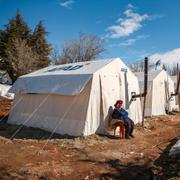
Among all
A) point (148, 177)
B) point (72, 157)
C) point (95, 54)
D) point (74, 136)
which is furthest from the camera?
point (95, 54)

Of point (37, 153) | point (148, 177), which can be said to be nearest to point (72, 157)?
point (37, 153)

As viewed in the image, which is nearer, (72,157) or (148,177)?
(148,177)

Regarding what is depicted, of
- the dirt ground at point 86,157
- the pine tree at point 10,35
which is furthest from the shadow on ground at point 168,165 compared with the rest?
the pine tree at point 10,35

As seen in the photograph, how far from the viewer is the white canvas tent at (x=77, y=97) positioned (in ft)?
28.8

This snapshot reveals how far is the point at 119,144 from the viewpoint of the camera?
26.3 feet

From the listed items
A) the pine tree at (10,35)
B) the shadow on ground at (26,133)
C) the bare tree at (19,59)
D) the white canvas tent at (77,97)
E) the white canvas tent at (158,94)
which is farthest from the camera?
the pine tree at (10,35)

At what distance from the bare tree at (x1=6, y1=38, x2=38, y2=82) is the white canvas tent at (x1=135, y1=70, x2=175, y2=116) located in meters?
12.5

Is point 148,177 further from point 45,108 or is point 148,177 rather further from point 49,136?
point 45,108

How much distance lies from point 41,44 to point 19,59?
3.99 m

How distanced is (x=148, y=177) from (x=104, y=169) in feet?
3.22

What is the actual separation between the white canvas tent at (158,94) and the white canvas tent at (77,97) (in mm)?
3639

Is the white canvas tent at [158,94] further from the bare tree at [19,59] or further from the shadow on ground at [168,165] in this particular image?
the bare tree at [19,59]

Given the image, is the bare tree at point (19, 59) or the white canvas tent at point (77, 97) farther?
the bare tree at point (19, 59)

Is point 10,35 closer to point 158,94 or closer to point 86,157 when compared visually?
point 158,94
